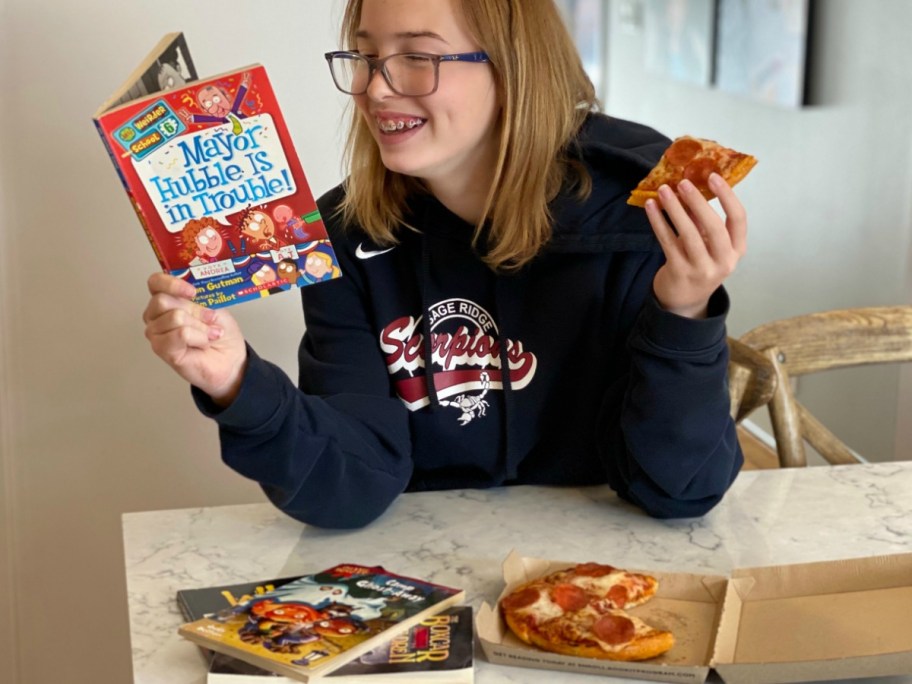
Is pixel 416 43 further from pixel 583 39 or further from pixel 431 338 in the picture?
pixel 583 39

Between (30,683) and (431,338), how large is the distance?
1.07 m

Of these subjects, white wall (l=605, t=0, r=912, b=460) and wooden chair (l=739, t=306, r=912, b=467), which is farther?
white wall (l=605, t=0, r=912, b=460)

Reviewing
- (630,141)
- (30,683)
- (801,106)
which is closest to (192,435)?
(30,683)

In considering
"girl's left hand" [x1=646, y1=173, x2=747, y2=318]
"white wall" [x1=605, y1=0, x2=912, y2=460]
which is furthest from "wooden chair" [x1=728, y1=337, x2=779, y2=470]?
"white wall" [x1=605, y1=0, x2=912, y2=460]

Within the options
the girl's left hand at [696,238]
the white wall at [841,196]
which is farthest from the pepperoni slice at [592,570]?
the white wall at [841,196]

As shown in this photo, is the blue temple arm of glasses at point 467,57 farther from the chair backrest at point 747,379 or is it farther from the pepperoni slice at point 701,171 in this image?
the chair backrest at point 747,379

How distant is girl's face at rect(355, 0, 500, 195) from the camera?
1379 mm

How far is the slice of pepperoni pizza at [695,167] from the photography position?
4.09ft

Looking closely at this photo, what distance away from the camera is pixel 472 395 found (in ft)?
4.95

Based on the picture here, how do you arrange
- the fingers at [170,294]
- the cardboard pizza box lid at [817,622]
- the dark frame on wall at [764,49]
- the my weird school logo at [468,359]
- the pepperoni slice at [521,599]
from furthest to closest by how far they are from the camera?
the dark frame on wall at [764,49]
the my weird school logo at [468,359]
the fingers at [170,294]
the pepperoni slice at [521,599]
the cardboard pizza box lid at [817,622]

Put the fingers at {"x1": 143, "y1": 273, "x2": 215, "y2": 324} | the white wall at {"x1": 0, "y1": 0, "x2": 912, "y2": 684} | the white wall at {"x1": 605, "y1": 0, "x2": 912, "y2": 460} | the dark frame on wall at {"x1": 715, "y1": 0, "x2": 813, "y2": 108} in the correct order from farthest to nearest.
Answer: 1. the dark frame on wall at {"x1": 715, "y1": 0, "x2": 813, "y2": 108}
2. the white wall at {"x1": 605, "y1": 0, "x2": 912, "y2": 460}
3. the white wall at {"x1": 0, "y1": 0, "x2": 912, "y2": 684}
4. the fingers at {"x1": 143, "y1": 273, "x2": 215, "y2": 324}

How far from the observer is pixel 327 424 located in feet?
4.48

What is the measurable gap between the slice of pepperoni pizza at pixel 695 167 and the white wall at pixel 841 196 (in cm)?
199

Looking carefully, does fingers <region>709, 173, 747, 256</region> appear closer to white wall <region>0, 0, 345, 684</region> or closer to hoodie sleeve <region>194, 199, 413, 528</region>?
hoodie sleeve <region>194, 199, 413, 528</region>
